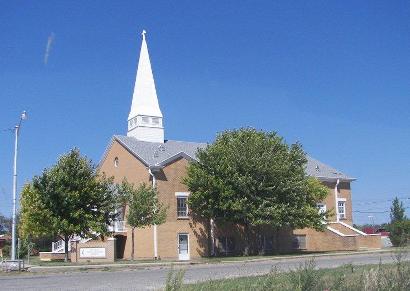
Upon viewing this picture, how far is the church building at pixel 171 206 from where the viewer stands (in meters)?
42.2

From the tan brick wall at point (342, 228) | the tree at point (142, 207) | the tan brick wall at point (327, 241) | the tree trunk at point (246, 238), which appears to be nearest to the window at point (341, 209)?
the tan brick wall at point (342, 228)

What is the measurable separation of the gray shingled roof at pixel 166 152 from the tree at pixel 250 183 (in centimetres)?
274

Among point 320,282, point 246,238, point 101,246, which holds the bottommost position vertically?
point 320,282

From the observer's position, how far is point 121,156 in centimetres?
4697

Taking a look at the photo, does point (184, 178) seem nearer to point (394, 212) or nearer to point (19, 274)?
point (19, 274)

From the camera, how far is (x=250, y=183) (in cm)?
3944

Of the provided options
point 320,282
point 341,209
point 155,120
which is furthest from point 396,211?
point 320,282

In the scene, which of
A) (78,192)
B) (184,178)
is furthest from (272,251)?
(78,192)

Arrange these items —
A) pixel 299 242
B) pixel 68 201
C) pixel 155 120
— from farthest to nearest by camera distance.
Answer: pixel 299 242
pixel 155 120
pixel 68 201

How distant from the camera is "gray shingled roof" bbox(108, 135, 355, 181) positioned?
4341 cm

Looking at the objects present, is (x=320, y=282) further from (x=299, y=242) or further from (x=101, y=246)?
(x=299, y=242)

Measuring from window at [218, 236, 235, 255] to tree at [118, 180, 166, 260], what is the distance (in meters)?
7.72

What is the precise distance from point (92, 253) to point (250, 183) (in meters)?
11.3

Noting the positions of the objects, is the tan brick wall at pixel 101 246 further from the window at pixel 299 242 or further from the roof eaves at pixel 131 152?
the window at pixel 299 242
